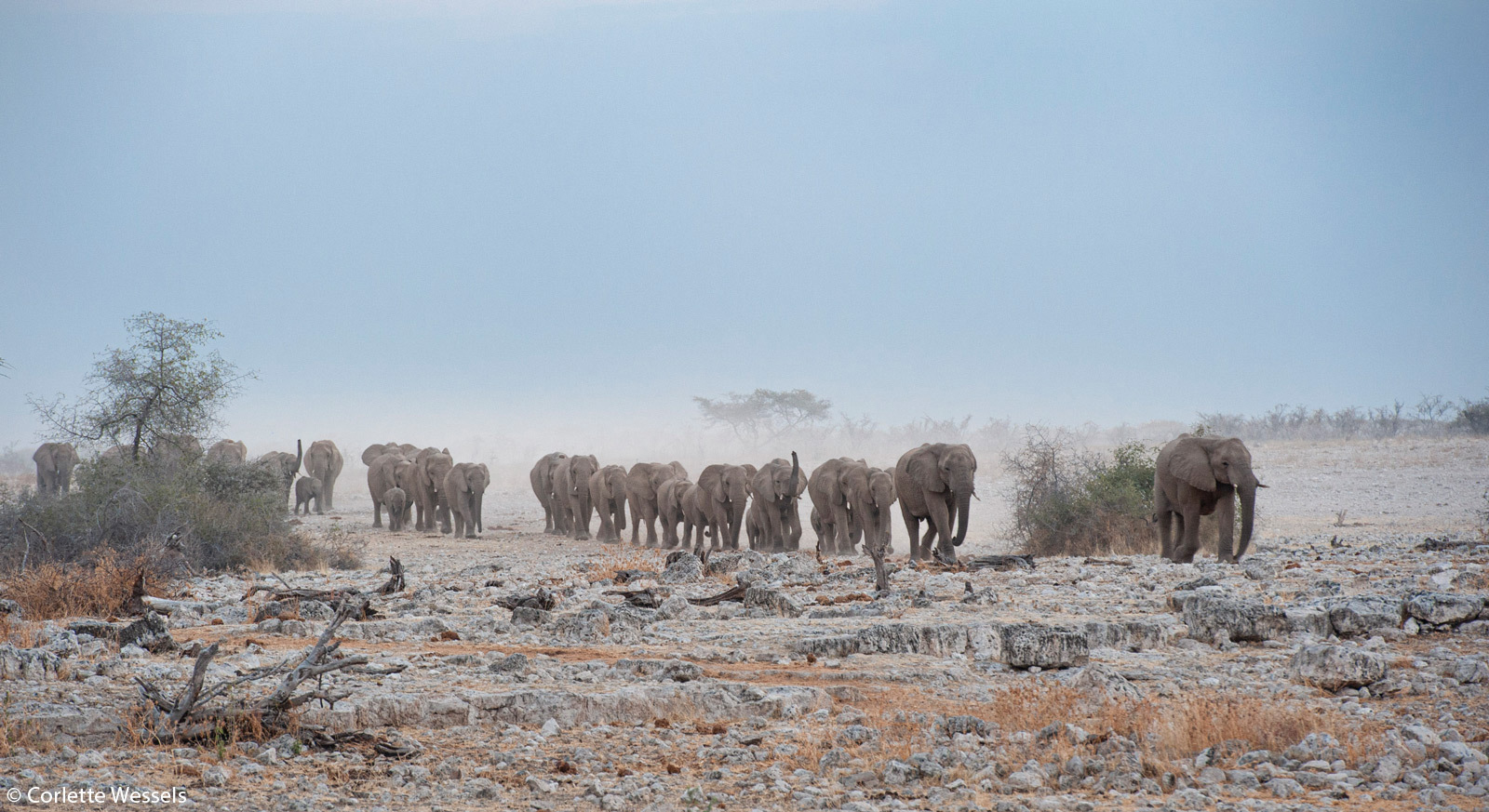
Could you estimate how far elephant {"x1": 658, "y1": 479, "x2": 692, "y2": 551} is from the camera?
85.0 feet

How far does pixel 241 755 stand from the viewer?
6.00m

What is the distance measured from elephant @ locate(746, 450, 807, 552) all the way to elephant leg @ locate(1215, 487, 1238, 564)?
8.75 meters

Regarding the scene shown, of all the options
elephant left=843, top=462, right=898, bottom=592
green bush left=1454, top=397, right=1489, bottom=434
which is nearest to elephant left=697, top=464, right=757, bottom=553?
elephant left=843, top=462, right=898, bottom=592

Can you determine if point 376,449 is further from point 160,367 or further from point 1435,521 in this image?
point 1435,521

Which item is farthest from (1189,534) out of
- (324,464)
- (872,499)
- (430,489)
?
(324,464)

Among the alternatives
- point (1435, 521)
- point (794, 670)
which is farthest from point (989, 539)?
point (794, 670)

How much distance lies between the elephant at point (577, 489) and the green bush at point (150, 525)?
9567mm

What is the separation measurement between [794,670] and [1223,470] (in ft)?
32.5

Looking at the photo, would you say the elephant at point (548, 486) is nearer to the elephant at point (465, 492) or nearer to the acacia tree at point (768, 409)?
the elephant at point (465, 492)

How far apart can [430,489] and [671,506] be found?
945 centimetres

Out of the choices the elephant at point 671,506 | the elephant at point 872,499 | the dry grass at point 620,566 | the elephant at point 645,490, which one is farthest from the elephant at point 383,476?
the elephant at point 872,499

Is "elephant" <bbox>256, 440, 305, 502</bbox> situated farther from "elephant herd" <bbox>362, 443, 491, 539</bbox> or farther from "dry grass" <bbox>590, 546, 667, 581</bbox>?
"dry grass" <bbox>590, 546, 667, 581</bbox>

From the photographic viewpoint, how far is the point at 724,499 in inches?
938

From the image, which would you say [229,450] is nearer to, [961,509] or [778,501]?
[778,501]
